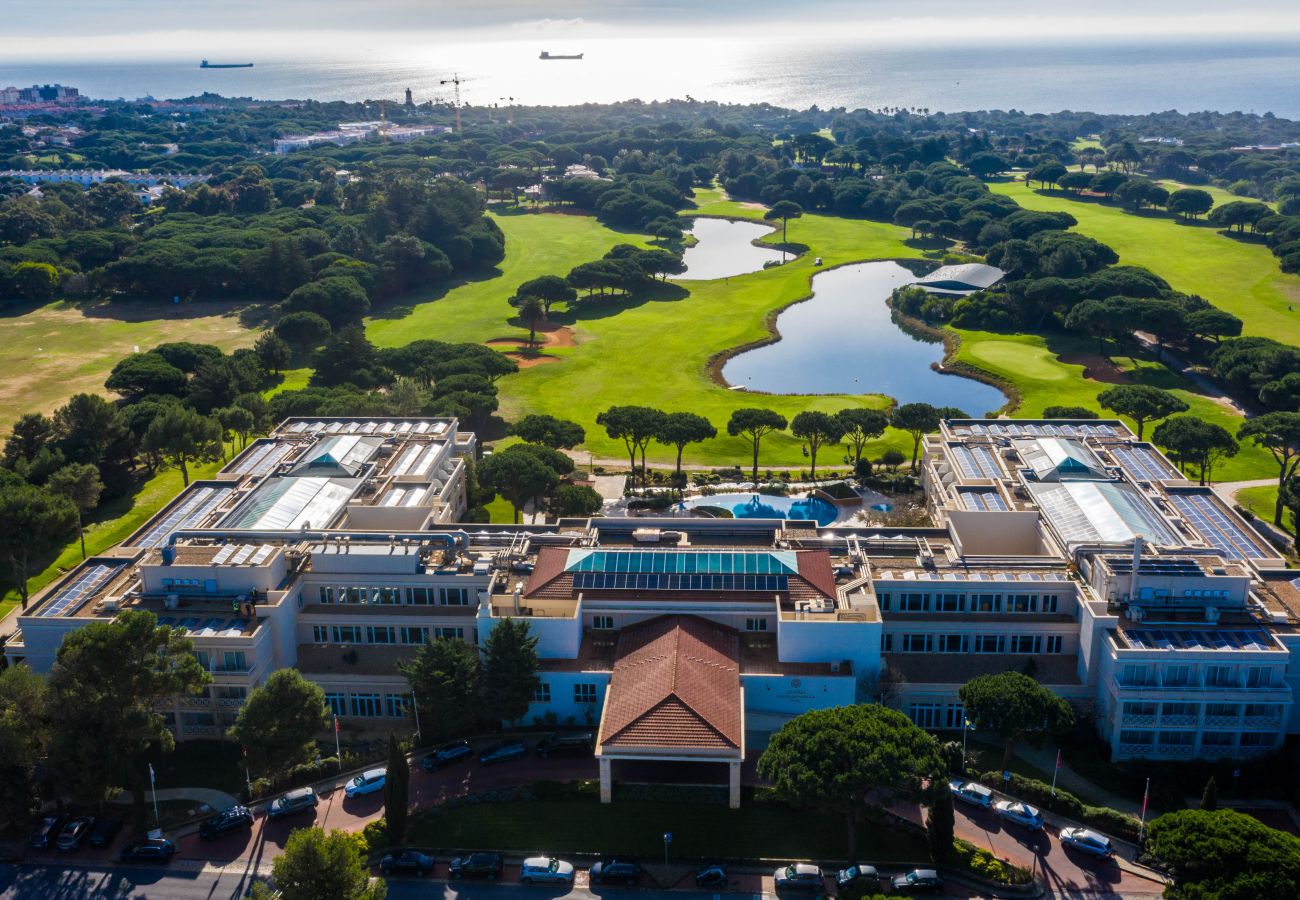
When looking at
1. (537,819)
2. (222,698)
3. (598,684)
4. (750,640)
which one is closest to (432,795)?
(537,819)

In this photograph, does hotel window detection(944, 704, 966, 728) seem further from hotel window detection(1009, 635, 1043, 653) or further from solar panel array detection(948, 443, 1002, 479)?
solar panel array detection(948, 443, 1002, 479)

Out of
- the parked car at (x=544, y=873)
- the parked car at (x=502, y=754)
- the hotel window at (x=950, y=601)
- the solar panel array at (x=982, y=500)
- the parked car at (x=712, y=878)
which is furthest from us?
the solar panel array at (x=982, y=500)

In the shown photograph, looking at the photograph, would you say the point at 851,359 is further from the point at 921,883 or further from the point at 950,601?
the point at 921,883

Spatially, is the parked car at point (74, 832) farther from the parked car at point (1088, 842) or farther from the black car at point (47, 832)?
the parked car at point (1088, 842)

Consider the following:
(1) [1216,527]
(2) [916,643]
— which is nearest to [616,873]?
(2) [916,643]

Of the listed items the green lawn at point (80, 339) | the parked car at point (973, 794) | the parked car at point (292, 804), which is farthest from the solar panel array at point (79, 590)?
the green lawn at point (80, 339)

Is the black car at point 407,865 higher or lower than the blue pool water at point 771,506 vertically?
lower
